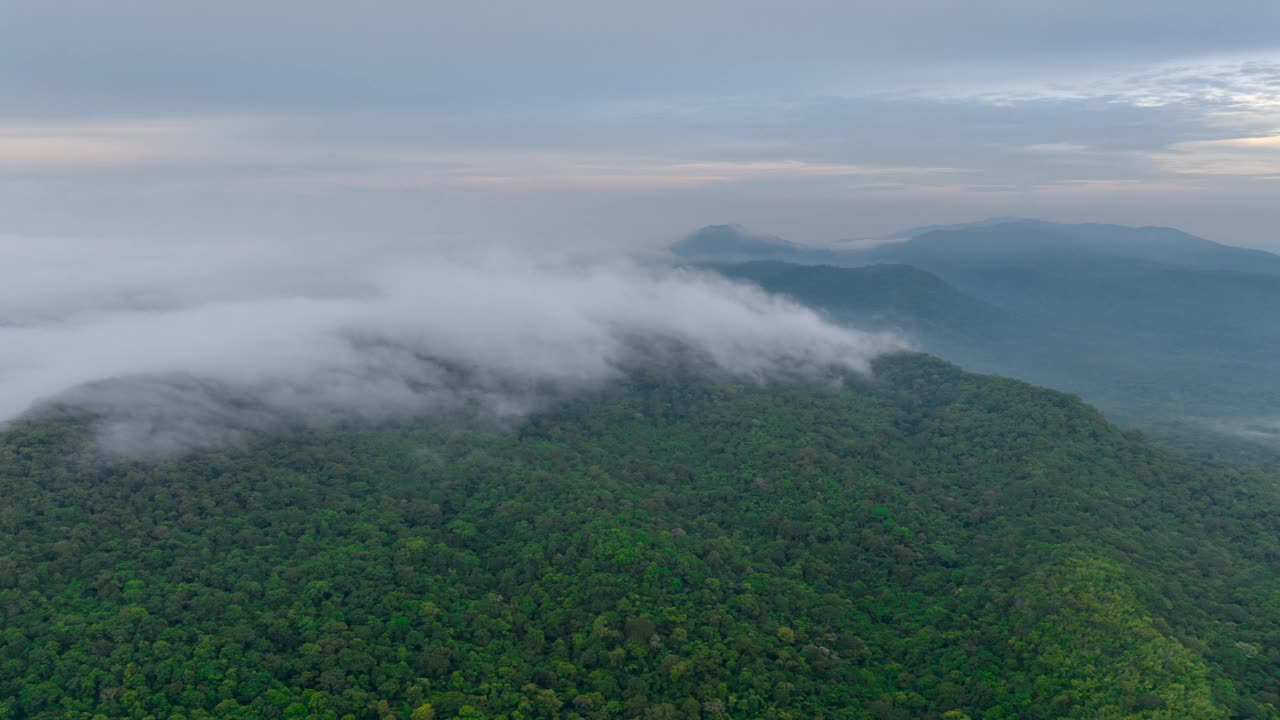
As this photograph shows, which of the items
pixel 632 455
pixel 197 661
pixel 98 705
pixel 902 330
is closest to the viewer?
pixel 98 705

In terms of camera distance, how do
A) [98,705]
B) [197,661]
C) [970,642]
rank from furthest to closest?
[970,642], [197,661], [98,705]

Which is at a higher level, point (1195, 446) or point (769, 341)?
point (769, 341)

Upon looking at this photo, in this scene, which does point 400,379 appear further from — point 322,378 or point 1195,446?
point 1195,446

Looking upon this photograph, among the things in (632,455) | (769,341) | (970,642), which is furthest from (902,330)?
(970,642)

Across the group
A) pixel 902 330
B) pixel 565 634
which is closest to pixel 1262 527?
pixel 565 634

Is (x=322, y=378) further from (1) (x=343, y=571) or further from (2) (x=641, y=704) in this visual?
(2) (x=641, y=704)

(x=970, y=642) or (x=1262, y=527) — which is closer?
(x=970, y=642)
